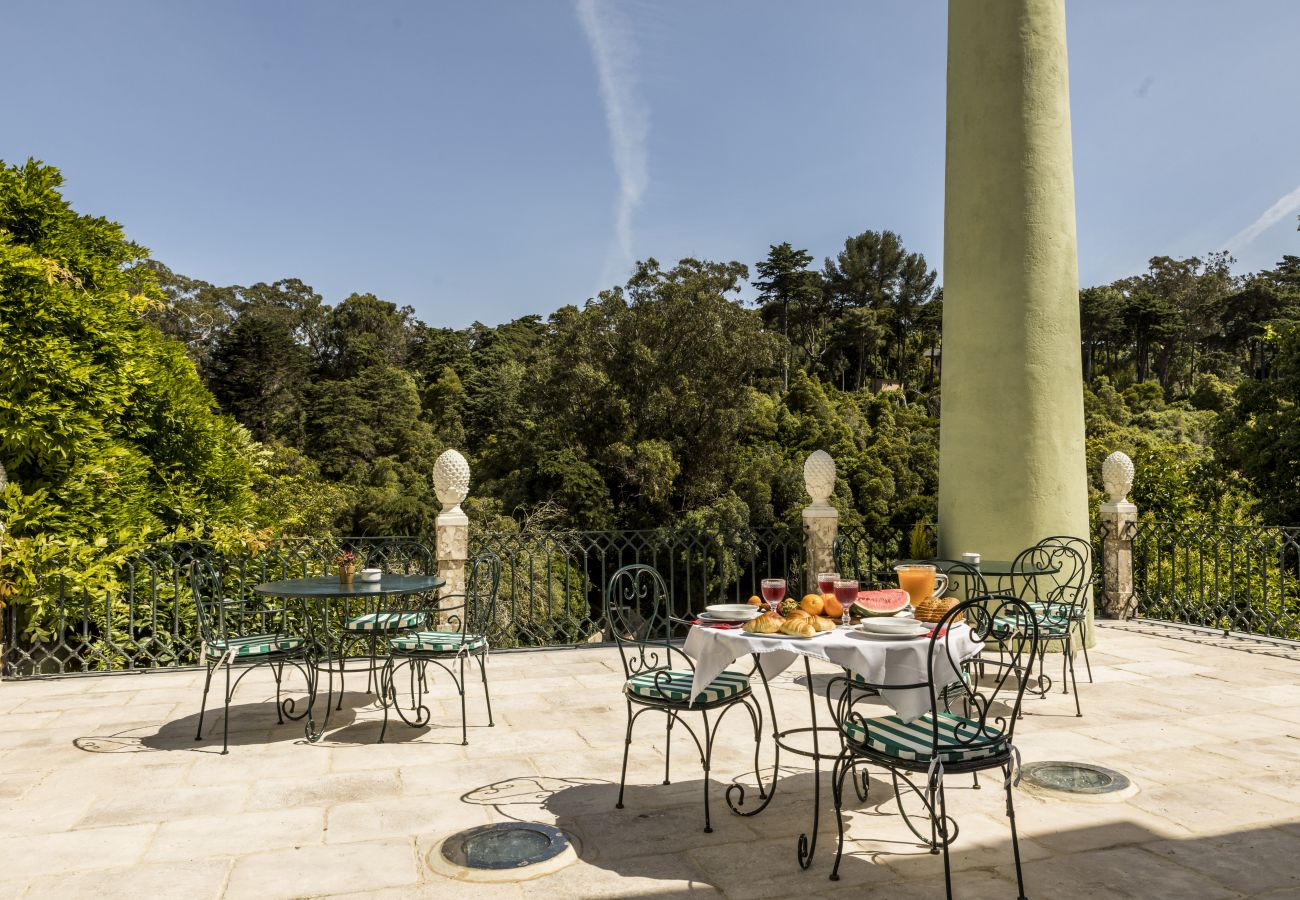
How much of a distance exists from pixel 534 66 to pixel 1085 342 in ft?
149

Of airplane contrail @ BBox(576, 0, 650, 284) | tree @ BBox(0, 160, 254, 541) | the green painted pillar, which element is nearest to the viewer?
the green painted pillar

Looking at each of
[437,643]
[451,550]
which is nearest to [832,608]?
[437,643]

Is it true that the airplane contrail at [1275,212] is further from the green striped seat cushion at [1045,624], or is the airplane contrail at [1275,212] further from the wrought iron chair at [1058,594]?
the green striped seat cushion at [1045,624]

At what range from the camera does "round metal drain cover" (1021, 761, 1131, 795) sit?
11.5 ft

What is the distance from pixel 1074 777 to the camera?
12.0 ft

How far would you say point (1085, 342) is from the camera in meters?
48.1

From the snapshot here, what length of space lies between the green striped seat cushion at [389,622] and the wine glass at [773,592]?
7.78 ft

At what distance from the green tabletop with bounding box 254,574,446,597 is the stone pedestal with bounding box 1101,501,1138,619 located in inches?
263

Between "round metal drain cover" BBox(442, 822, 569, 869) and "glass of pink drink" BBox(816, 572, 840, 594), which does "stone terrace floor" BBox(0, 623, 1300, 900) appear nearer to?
"round metal drain cover" BBox(442, 822, 569, 869)

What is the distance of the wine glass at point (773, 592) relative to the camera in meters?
3.33

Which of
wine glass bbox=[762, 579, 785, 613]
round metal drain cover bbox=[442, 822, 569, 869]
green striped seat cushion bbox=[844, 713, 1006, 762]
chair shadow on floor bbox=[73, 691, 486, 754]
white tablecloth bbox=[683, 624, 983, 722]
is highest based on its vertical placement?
wine glass bbox=[762, 579, 785, 613]

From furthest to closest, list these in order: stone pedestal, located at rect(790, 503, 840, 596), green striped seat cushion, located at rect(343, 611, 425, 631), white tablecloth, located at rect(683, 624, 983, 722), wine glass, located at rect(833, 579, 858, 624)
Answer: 1. stone pedestal, located at rect(790, 503, 840, 596)
2. green striped seat cushion, located at rect(343, 611, 425, 631)
3. wine glass, located at rect(833, 579, 858, 624)
4. white tablecloth, located at rect(683, 624, 983, 722)

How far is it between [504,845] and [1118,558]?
7.29m

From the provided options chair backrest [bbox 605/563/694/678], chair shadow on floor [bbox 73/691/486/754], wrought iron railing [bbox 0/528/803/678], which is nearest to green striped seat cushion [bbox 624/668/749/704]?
chair backrest [bbox 605/563/694/678]
